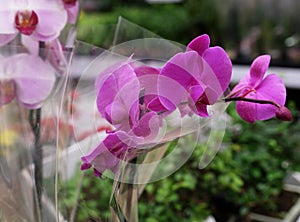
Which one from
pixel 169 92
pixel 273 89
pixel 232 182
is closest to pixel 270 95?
pixel 273 89

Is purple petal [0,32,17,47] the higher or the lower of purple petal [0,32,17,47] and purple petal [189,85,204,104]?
the lower

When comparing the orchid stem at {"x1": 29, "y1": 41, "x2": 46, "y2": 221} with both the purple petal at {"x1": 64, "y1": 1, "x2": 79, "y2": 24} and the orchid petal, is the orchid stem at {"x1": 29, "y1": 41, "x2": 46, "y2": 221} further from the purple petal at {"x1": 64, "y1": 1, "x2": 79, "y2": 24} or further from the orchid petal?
the orchid petal

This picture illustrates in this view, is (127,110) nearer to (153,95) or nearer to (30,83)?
(153,95)

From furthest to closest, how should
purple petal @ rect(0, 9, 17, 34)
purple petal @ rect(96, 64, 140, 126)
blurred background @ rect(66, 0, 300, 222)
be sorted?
blurred background @ rect(66, 0, 300, 222) → purple petal @ rect(0, 9, 17, 34) → purple petal @ rect(96, 64, 140, 126)

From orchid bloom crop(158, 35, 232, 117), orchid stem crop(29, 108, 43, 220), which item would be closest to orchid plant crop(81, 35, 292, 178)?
orchid bloom crop(158, 35, 232, 117)

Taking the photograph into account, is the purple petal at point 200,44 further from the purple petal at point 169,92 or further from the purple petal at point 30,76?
the purple petal at point 30,76

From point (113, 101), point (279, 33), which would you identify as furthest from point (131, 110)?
point (279, 33)

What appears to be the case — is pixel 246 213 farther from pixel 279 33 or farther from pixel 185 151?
pixel 279 33

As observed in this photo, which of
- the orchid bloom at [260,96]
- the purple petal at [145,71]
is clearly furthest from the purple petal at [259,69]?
the purple petal at [145,71]
